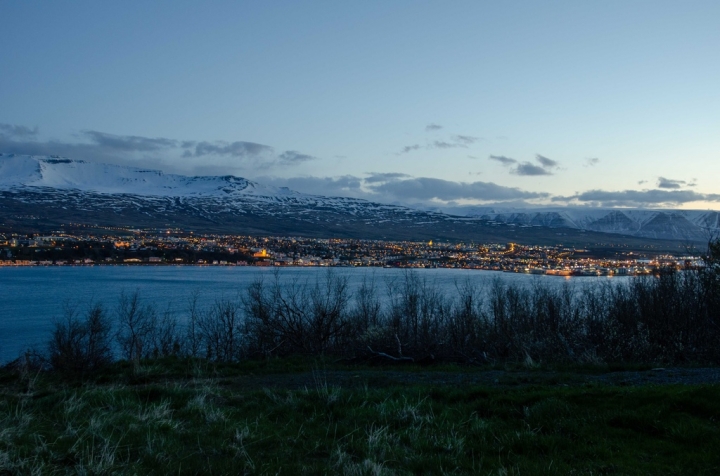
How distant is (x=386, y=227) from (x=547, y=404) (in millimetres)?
176948

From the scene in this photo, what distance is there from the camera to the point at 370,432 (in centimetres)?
602

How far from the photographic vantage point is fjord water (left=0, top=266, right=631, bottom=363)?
3459cm

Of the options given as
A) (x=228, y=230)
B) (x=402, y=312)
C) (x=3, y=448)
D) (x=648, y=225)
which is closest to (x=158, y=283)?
(x=402, y=312)

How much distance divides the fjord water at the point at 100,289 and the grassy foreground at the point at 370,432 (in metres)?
22.7

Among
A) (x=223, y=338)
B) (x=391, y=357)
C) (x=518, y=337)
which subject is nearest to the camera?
(x=391, y=357)

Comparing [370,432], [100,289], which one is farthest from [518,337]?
[100,289]

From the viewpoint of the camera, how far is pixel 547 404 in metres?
7.04

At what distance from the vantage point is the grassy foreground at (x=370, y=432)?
16.3 ft

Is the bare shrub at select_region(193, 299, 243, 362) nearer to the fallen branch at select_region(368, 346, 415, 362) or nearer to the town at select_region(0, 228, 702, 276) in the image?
the fallen branch at select_region(368, 346, 415, 362)

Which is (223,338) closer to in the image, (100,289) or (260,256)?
(100,289)

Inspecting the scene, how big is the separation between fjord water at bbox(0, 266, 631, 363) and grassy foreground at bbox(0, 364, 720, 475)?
22.7 m

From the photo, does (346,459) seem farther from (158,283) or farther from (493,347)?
(158,283)

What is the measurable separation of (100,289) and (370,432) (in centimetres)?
5551

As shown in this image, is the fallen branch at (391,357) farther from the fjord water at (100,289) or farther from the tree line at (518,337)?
the fjord water at (100,289)
